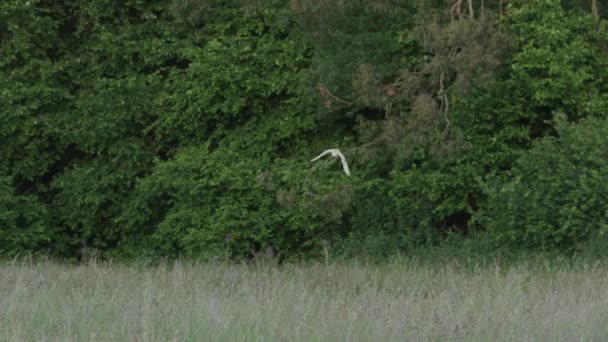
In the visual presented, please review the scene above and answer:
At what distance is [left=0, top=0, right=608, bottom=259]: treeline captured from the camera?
1503 centimetres

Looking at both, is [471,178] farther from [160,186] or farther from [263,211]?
[160,186]

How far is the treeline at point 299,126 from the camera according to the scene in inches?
592

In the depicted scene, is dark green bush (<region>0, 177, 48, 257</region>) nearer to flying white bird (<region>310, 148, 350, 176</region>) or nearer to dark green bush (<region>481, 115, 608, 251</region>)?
flying white bird (<region>310, 148, 350, 176</region>)

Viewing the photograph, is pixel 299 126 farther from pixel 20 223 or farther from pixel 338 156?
pixel 20 223

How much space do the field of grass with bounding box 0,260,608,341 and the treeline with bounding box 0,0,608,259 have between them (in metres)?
4.79

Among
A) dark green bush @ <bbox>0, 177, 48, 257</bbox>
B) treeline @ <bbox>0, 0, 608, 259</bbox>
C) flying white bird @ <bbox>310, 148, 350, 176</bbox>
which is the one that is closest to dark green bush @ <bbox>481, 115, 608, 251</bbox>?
treeline @ <bbox>0, 0, 608, 259</bbox>

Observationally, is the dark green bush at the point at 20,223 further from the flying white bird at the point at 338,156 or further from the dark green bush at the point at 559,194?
the dark green bush at the point at 559,194

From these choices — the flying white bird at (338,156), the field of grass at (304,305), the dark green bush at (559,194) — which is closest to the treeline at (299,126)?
the dark green bush at (559,194)

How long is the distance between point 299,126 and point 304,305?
12278mm

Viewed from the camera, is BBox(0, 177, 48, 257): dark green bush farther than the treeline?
Yes

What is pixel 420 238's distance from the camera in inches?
716

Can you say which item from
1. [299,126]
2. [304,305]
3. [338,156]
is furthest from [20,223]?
[304,305]

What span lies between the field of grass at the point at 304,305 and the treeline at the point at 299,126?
479cm

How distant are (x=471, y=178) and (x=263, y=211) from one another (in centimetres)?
404
